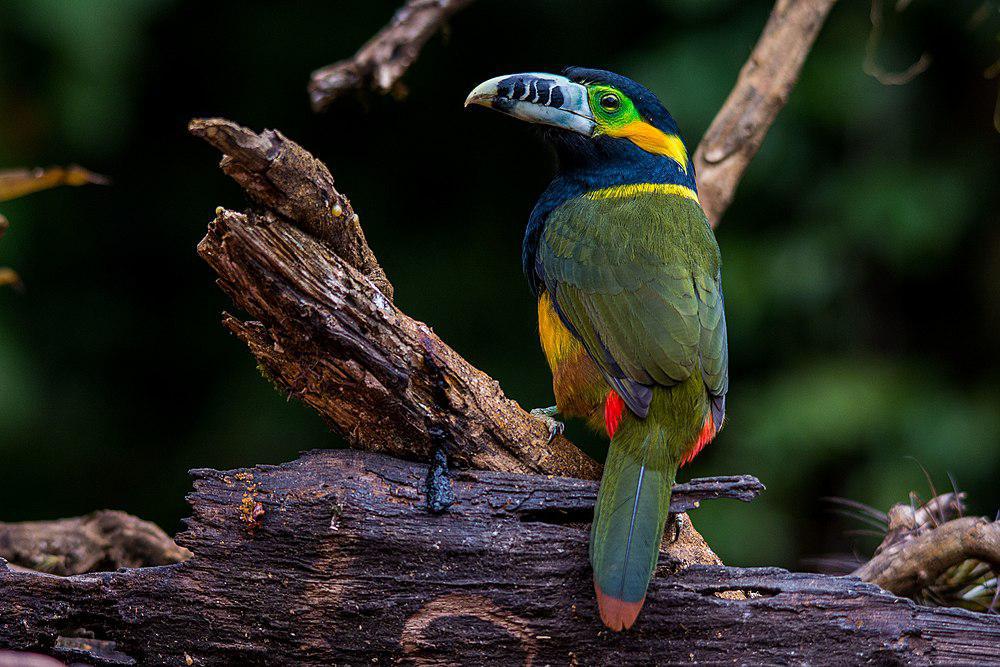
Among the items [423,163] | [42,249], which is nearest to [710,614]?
[423,163]

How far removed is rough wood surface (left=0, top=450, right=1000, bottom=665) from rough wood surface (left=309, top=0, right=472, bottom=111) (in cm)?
132

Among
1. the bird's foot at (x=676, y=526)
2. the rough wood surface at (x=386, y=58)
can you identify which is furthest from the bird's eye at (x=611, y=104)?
the bird's foot at (x=676, y=526)

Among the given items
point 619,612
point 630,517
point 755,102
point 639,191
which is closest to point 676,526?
point 630,517

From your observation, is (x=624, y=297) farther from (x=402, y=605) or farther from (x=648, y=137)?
(x=402, y=605)

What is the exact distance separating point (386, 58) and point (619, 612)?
1852mm

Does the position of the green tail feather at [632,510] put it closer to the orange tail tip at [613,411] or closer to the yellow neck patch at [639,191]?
the orange tail tip at [613,411]

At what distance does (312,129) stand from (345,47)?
48cm

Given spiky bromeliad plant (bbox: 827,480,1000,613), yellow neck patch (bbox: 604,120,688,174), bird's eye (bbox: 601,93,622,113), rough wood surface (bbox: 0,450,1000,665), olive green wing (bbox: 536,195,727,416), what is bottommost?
rough wood surface (bbox: 0,450,1000,665)

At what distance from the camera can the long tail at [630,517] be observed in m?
2.13

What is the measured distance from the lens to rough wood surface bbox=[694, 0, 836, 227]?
3.57m

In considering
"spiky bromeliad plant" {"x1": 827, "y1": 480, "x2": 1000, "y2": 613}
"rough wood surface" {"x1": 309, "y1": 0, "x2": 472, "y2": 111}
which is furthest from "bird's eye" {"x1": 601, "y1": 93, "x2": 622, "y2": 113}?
"spiky bromeliad plant" {"x1": 827, "y1": 480, "x2": 1000, "y2": 613}

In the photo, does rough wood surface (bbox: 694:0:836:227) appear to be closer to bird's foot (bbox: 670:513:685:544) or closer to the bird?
the bird

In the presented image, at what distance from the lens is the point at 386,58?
3.23 metres

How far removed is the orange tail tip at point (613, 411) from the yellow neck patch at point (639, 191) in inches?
28.9
